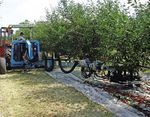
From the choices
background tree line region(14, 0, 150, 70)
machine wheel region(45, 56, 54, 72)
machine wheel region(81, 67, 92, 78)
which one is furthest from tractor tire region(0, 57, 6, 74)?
machine wheel region(81, 67, 92, 78)

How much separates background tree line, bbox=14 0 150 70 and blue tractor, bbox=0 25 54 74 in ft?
4.95

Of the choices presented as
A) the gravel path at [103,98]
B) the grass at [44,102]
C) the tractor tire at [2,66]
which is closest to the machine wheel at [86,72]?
the gravel path at [103,98]

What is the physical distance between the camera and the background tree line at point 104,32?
42.1ft

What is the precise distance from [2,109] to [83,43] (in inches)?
386

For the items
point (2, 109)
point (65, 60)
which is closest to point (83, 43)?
point (65, 60)

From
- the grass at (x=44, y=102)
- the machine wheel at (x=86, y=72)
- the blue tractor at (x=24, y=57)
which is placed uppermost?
the blue tractor at (x=24, y=57)

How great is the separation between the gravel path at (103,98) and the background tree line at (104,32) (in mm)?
1365

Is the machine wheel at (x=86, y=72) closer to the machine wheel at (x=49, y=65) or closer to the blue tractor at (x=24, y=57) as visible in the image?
the machine wheel at (x=49, y=65)

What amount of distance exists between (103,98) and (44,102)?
1.92 meters

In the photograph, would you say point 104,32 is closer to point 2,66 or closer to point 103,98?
point 103,98

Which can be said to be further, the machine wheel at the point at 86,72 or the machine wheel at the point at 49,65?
the machine wheel at the point at 49,65

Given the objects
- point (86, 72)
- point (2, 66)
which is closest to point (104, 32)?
point (86, 72)

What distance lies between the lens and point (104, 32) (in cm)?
1603

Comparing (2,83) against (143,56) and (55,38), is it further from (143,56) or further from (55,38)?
(55,38)
